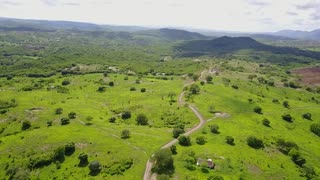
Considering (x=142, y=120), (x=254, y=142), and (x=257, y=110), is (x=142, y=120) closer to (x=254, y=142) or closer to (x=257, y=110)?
(x=254, y=142)

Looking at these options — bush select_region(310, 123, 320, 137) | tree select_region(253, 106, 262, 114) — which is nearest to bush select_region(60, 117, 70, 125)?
tree select_region(253, 106, 262, 114)

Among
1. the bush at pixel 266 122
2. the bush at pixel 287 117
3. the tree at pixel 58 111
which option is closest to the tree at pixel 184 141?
the bush at pixel 266 122

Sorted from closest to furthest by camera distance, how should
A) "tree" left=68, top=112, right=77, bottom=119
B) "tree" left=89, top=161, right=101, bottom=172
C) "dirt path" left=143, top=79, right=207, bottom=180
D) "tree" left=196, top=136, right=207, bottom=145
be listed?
"dirt path" left=143, top=79, right=207, bottom=180
"tree" left=89, top=161, right=101, bottom=172
"tree" left=196, top=136, right=207, bottom=145
"tree" left=68, top=112, right=77, bottom=119

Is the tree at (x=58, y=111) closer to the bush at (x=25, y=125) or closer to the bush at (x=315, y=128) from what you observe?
the bush at (x=25, y=125)

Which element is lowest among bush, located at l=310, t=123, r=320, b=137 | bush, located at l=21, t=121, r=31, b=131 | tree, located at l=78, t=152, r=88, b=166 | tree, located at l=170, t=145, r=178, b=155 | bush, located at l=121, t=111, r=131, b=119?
bush, located at l=21, t=121, r=31, b=131

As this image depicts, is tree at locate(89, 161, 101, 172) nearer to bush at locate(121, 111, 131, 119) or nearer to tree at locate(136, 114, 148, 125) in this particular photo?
tree at locate(136, 114, 148, 125)

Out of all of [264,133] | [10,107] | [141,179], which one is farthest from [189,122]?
[10,107]

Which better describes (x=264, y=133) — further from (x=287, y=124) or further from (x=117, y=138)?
(x=117, y=138)

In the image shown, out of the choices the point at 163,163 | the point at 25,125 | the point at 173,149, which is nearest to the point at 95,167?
the point at 163,163
